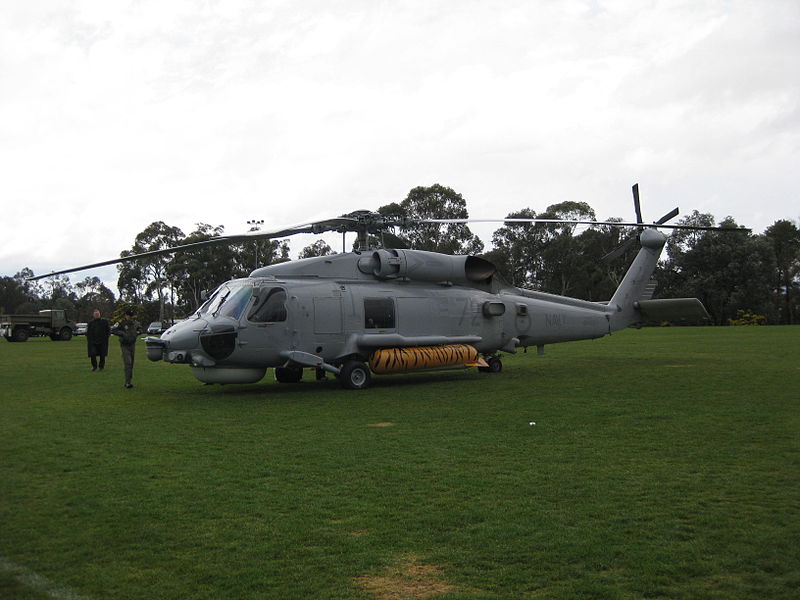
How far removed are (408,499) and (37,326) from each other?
164 ft

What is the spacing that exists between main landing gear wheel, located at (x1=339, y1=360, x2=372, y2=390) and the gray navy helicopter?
0.02m

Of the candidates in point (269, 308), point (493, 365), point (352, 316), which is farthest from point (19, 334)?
point (352, 316)

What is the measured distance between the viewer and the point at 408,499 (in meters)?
5.86

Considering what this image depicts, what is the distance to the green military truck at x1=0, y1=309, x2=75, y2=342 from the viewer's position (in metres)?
47.4

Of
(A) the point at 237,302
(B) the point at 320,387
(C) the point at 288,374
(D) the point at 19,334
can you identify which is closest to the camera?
(A) the point at 237,302

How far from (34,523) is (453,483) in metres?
3.39

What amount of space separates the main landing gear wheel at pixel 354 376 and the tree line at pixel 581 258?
44033 mm

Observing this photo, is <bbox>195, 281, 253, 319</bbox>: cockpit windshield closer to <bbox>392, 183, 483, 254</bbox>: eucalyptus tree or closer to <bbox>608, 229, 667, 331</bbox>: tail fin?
<bbox>608, 229, 667, 331</bbox>: tail fin

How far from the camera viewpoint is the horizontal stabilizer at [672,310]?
19.3 m

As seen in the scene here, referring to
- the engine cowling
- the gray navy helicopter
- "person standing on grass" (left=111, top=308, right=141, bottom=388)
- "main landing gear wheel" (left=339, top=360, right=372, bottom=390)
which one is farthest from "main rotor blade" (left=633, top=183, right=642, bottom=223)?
"person standing on grass" (left=111, top=308, right=141, bottom=388)

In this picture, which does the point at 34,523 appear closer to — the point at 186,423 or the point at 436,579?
the point at 436,579

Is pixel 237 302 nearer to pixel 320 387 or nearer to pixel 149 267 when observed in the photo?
pixel 320 387

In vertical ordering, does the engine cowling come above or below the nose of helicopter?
above

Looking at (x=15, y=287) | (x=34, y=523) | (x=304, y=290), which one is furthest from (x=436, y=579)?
(x=15, y=287)
